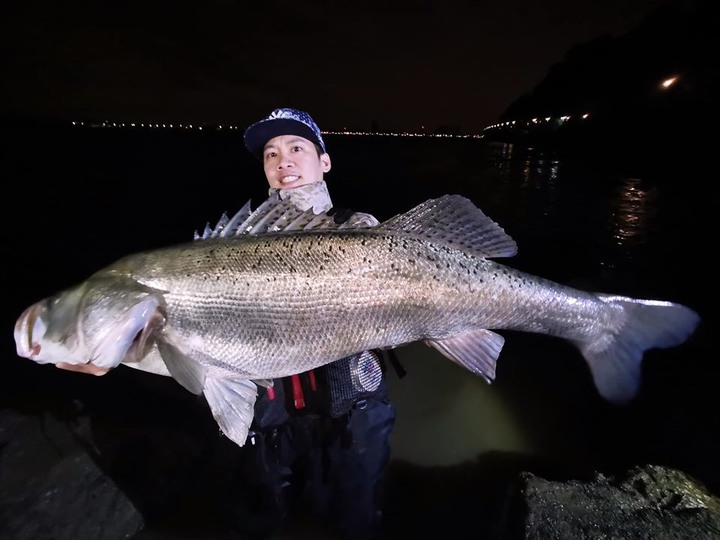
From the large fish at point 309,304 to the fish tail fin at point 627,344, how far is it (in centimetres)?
1

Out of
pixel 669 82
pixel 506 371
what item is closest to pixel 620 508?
pixel 506 371

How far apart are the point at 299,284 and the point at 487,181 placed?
123 ft

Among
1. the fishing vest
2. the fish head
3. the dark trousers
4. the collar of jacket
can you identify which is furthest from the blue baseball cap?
the dark trousers

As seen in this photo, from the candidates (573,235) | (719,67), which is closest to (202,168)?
(573,235)

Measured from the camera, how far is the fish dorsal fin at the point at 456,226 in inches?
101

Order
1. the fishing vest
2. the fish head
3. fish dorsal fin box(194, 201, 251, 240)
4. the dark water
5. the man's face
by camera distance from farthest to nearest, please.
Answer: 1. the dark water
2. the man's face
3. the fishing vest
4. fish dorsal fin box(194, 201, 251, 240)
5. the fish head

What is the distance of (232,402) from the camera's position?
2500mm

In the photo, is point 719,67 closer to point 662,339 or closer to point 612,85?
point 612,85

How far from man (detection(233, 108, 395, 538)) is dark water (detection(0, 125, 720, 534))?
1175 millimetres

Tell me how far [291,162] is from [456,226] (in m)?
1.36

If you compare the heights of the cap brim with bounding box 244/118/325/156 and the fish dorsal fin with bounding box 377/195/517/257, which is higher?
the cap brim with bounding box 244/118/325/156

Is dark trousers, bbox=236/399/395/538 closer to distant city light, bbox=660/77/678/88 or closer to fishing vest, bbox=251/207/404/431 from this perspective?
fishing vest, bbox=251/207/404/431

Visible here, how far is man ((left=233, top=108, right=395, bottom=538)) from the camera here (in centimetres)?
275

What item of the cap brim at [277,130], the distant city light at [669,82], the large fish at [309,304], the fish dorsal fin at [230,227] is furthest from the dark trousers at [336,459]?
the distant city light at [669,82]
